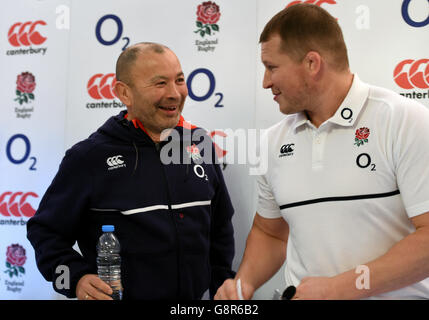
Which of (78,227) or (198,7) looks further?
(198,7)

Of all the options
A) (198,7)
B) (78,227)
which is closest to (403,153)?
(78,227)

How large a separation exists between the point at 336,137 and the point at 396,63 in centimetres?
112

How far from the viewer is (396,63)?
95.3 inches

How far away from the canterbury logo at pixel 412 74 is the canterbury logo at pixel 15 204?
238 centimetres

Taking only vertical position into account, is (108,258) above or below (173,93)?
below

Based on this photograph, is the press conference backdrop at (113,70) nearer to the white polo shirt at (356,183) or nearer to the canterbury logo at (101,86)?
the canterbury logo at (101,86)

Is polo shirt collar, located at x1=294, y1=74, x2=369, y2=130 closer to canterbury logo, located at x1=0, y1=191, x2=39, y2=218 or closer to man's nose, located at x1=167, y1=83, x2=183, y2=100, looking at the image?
man's nose, located at x1=167, y1=83, x2=183, y2=100

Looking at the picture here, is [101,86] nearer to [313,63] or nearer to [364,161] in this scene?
[313,63]

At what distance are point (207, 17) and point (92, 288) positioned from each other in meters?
1.67

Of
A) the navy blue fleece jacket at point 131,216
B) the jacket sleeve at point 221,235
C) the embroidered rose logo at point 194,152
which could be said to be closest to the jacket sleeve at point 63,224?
the navy blue fleece jacket at point 131,216

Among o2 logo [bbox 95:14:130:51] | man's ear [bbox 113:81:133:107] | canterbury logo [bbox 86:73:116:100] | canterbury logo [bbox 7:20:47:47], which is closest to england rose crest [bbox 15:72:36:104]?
canterbury logo [bbox 7:20:47:47]

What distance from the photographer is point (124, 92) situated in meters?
2.26

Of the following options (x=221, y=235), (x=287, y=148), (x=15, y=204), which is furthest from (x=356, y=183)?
(x=15, y=204)
